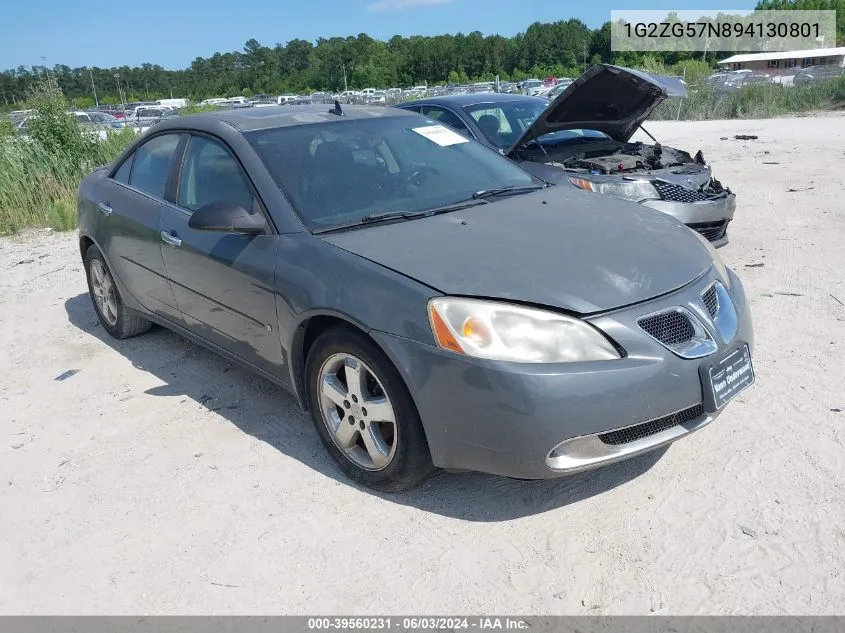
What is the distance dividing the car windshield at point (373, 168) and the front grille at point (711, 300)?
4.33 ft

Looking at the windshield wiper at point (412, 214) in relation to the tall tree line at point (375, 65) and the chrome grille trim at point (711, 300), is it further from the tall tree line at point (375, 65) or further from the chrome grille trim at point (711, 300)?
the tall tree line at point (375, 65)

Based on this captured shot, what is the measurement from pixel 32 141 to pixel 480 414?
10.8 meters

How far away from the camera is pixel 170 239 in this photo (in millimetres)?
4105

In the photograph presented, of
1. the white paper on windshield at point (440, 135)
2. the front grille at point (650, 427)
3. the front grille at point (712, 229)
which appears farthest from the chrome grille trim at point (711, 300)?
the front grille at point (712, 229)

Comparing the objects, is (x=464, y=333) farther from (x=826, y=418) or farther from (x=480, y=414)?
(x=826, y=418)

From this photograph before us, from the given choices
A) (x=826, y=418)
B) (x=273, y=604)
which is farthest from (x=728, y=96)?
(x=273, y=604)

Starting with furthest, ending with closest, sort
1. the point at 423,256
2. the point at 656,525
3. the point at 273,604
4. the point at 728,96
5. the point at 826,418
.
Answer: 1. the point at 728,96
2. the point at 826,418
3. the point at 423,256
4. the point at 656,525
5. the point at 273,604

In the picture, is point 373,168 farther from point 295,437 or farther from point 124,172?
point 124,172

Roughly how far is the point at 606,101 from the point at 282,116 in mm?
3883

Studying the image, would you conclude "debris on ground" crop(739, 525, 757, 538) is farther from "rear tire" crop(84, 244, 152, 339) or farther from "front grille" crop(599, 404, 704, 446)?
"rear tire" crop(84, 244, 152, 339)

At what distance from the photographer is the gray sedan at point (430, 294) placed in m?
2.64

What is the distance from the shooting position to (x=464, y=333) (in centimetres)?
267

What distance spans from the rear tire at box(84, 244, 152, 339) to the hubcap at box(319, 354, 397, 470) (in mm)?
2359

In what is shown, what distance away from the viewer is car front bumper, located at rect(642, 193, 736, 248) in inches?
241
